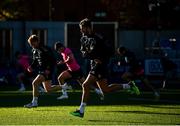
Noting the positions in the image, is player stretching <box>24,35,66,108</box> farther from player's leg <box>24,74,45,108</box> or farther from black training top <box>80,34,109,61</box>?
black training top <box>80,34,109,61</box>

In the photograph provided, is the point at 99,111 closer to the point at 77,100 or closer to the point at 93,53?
the point at 93,53

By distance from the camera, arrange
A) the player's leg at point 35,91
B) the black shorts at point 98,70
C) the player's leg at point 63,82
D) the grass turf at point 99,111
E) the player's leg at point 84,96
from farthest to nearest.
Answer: the player's leg at point 63,82 → the player's leg at point 35,91 → the black shorts at point 98,70 → the player's leg at point 84,96 → the grass turf at point 99,111

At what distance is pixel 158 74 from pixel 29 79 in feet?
18.8

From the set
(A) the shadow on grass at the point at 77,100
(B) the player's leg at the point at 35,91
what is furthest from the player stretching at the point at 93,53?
(A) the shadow on grass at the point at 77,100

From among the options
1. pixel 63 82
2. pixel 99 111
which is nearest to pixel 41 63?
pixel 99 111

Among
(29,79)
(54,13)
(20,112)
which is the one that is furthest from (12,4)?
(20,112)

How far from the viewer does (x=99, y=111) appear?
1728 cm

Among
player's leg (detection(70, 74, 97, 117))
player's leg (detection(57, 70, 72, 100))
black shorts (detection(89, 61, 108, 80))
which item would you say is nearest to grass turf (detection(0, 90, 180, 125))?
player's leg (detection(70, 74, 97, 117))

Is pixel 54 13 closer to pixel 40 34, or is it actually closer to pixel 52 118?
pixel 40 34

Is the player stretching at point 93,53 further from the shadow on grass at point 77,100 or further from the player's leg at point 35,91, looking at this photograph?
the shadow on grass at point 77,100

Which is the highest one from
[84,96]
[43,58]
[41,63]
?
[43,58]

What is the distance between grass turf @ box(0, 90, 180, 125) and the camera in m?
14.9

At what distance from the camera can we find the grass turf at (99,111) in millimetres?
14906

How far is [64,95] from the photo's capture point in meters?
21.9
